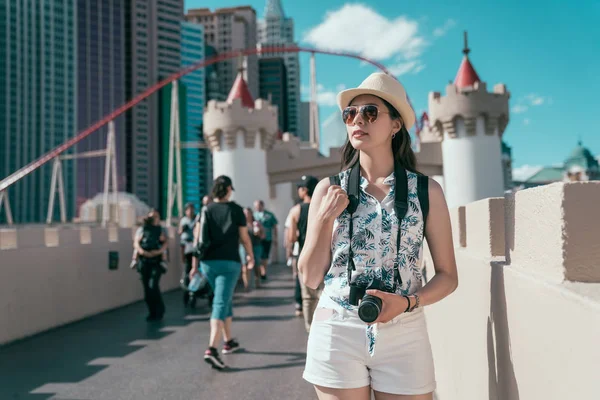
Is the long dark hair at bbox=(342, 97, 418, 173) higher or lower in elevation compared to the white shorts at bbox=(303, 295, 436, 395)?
higher

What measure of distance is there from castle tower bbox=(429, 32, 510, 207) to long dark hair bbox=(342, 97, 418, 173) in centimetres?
1904

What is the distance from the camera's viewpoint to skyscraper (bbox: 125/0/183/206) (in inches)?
4796

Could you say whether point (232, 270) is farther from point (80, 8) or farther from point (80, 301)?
point (80, 8)

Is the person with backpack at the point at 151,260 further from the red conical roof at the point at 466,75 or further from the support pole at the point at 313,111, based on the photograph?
the support pole at the point at 313,111

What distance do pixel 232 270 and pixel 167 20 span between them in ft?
450

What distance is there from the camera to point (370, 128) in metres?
2.10

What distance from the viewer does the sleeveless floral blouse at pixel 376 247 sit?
1.94 metres

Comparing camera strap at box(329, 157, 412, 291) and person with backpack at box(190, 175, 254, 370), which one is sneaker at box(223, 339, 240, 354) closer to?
person with backpack at box(190, 175, 254, 370)

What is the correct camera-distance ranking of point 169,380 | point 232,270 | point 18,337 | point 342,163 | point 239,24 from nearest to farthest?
point 342,163, point 169,380, point 232,270, point 18,337, point 239,24

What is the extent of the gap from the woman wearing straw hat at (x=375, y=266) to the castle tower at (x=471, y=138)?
19.2 meters

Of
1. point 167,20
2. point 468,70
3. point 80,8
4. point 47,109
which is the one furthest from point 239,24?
point 468,70

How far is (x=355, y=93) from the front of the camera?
2.14 m

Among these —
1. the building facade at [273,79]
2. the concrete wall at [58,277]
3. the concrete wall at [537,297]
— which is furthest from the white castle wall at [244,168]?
the building facade at [273,79]

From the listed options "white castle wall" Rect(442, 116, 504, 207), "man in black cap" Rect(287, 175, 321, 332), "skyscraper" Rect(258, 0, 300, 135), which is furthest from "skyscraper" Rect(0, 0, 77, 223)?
"man in black cap" Rect(287, 175, 321, 332)
